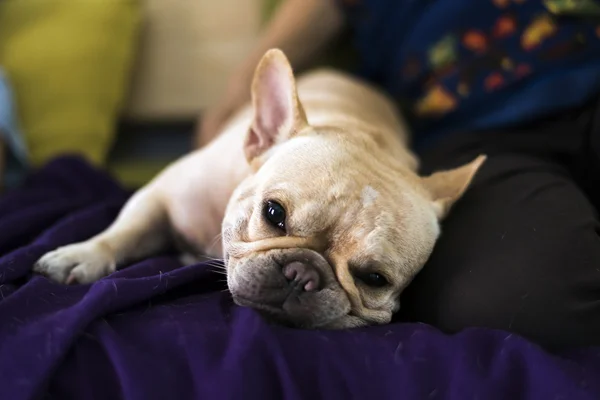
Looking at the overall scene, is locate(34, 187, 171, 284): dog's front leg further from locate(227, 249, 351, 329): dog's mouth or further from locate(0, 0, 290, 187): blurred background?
locate(0, 0, 290, 187): blurred background

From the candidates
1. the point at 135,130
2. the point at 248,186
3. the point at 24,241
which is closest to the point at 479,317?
the point at 248,186

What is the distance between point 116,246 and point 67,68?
91cm

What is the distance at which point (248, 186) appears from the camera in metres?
1.09

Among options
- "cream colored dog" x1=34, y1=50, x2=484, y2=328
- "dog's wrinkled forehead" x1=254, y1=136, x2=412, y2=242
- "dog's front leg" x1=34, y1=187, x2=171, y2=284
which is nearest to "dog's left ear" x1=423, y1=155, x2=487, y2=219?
"cream colored dog" x1=34, y1=50, x2=484, y2=328

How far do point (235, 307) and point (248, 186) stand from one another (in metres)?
0.24

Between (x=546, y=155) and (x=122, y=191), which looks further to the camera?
(x=122, y=191)

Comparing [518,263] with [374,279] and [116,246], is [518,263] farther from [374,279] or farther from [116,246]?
[116,246]

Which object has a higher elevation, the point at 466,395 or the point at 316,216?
the point at 316,216

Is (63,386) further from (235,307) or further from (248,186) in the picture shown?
(248,186)

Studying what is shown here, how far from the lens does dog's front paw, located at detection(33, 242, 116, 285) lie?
3.37 ft

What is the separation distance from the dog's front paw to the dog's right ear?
1.11 feet

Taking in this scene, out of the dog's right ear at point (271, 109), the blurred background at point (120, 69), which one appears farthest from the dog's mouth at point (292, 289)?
the blurred background at point (120, 69)

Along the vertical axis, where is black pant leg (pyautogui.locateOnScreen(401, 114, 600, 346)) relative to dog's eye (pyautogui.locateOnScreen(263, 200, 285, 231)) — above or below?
below

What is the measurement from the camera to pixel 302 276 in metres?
0.92
